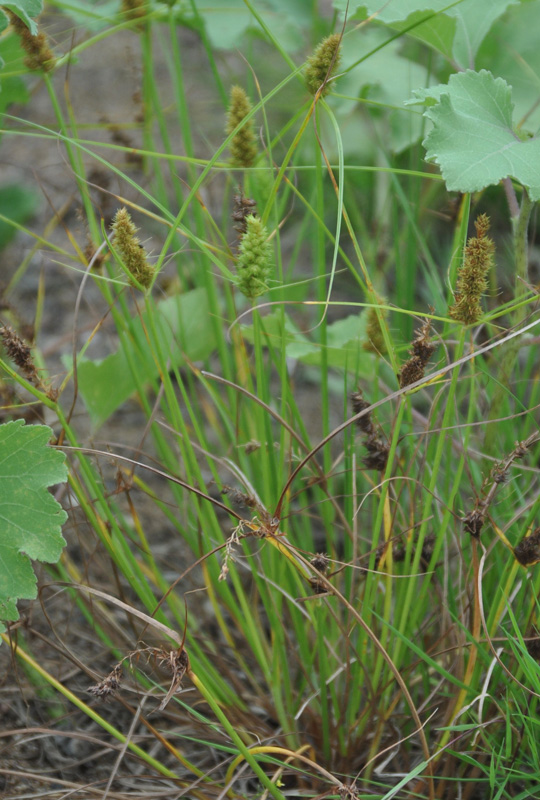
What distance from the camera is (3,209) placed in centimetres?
174

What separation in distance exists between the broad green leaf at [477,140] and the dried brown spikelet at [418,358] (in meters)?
0.13

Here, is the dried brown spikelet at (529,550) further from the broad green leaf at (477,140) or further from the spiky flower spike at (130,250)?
the spiky flower spike at (130,250)

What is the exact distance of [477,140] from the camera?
28.2 inches

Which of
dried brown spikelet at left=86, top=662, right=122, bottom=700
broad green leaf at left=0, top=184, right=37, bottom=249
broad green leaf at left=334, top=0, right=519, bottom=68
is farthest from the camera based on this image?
broad green leaf at left=0, top=184, right=37, bottom=249

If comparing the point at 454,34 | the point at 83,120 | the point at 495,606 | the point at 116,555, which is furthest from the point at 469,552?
the point at 83,120

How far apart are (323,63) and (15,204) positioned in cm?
127

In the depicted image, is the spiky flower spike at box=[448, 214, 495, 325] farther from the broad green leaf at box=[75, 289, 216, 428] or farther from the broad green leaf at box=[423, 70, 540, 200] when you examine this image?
the broad green leaf at box=[75, 289, 216, 428]

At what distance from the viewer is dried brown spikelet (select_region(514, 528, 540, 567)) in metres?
0.69

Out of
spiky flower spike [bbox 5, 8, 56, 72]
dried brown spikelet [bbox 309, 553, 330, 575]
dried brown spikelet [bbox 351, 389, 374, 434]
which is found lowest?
dried brown spikelet [bbox 309, 553, 330, 575]

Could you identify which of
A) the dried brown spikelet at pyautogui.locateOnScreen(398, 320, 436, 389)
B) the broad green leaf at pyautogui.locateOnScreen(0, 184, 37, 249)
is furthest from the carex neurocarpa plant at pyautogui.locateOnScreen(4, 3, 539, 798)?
the broad green leaf at pyautogui.locateOnScreen(0, 184, 37, 249)

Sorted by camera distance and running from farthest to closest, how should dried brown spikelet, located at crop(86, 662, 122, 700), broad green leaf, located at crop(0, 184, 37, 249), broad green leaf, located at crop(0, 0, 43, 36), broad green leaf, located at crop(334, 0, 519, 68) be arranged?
broad green leaf, located at crop(0, 184, 37, 249)
broad green leaf, located at crop(334, 0, 519, 68)
broad green leaf, located at crop(0, 0, 43, 36)
dried brown spikelet, located at crop(86, 662, 122, 700)

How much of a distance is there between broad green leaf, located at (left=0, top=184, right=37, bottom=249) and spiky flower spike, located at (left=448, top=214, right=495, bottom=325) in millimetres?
1341

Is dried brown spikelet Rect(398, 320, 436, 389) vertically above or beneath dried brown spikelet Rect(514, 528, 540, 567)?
above

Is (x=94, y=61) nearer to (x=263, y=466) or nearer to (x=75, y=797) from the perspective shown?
(x=263, y=466)
